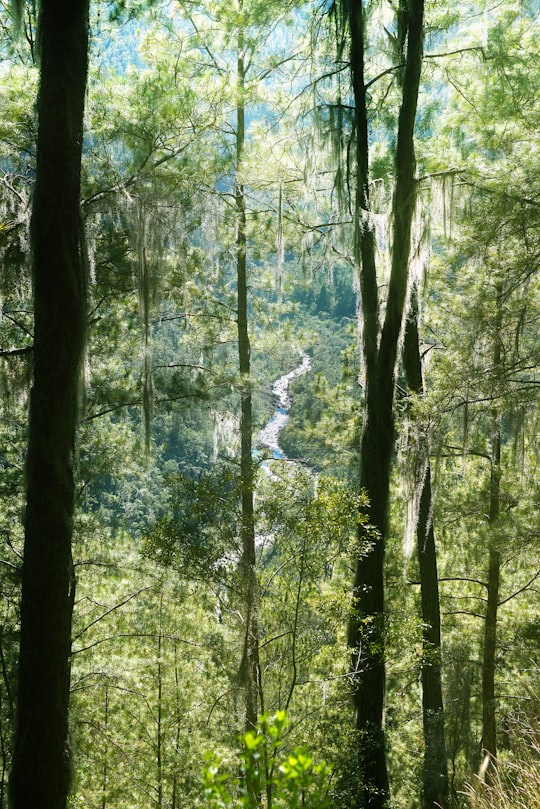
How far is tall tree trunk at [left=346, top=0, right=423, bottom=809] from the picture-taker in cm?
554

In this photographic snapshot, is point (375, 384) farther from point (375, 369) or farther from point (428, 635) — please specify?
point (428, 635)

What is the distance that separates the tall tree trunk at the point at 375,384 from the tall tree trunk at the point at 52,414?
2.74 meters

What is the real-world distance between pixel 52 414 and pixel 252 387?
577 cm

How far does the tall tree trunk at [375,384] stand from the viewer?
218 inches

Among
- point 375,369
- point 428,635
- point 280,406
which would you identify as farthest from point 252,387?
point 280,406

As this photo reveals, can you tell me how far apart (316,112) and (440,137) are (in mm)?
2819

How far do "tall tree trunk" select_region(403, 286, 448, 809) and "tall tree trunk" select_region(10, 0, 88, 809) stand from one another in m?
3.44

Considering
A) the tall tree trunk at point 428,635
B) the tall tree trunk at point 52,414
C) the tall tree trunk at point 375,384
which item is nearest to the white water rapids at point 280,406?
the tall tree trunk at point 428,635

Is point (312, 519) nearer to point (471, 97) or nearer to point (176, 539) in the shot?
point (176, 539)

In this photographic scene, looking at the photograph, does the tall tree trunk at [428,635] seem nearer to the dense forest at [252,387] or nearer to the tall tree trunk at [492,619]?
the dense forest at [252,387]

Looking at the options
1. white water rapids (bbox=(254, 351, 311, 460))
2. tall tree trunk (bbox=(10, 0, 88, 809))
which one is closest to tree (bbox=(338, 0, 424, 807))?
tall tree trunk (bbox=(10, 0, 88, 809))

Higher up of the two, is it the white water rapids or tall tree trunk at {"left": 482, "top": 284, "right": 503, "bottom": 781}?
the white water rapids

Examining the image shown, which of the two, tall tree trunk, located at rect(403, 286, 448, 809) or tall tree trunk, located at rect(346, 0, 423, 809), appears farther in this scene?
tall tree trunk, located at rect(403, 286, 448, 809)

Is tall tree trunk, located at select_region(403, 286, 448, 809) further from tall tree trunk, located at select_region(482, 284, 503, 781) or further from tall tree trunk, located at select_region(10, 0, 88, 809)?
tall tree trunk, located at select_region(10, 0, 88, 809)
